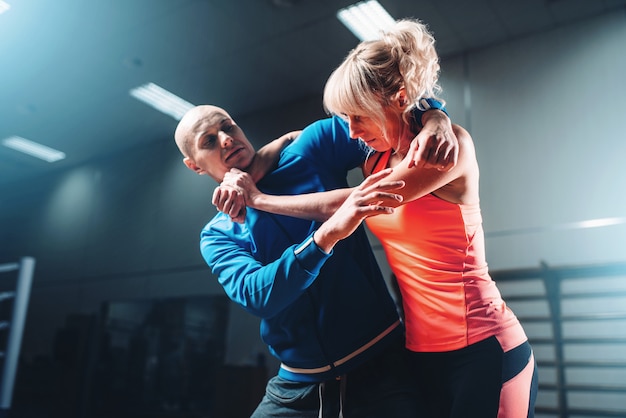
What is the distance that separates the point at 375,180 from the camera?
100 centimetres

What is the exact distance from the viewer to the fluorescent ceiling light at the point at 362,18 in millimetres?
2539

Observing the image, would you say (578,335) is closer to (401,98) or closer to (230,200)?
(401,98)

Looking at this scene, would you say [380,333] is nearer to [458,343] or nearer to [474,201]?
[458,343]

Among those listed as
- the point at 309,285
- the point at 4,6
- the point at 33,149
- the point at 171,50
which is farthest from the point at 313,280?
the point at 33,149

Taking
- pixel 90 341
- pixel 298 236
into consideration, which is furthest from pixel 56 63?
pixel 298 236

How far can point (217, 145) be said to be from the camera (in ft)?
4.28

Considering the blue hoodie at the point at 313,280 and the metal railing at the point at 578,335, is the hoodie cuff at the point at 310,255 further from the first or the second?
the metal railing at the point at 578,335

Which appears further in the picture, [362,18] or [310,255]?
[362,18]

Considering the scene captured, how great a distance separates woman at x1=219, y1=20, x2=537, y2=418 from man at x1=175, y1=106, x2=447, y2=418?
9 cm

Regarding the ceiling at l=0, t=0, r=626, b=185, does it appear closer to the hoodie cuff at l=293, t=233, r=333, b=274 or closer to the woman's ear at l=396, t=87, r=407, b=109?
the woman's ear at l=396, t=87, r=407, b=109

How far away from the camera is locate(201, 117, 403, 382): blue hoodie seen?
1166mm

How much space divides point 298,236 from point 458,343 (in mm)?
440

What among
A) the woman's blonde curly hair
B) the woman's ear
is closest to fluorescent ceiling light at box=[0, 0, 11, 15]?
the woman's blonde curly hair

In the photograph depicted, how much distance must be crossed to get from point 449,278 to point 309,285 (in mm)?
306
